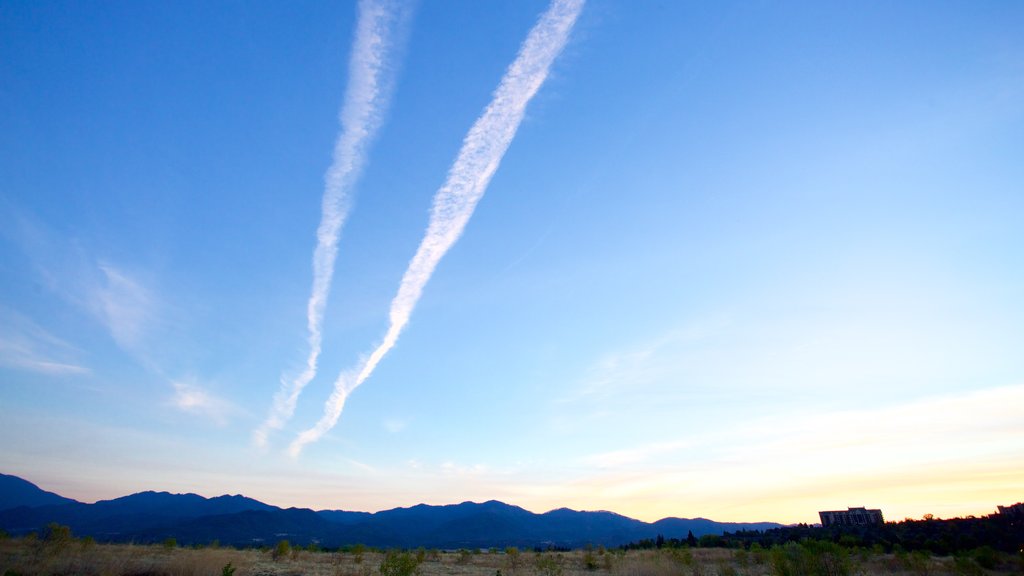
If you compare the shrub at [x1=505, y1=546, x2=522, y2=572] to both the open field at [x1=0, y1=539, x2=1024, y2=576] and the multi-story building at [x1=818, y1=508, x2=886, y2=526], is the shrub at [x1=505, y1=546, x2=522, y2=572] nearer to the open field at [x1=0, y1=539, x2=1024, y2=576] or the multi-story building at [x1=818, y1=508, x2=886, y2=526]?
the open field at [x1=0, y1=539, x2=1024, y2=576]

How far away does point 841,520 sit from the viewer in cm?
10775

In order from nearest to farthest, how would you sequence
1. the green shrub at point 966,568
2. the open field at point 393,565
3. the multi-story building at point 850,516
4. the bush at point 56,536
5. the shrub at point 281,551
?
the open field at point 393,565 → the bush at point 56,536 → the green shrub at point 966,568 → the shrub at point 281,551 → the multi-story building at point 850,516

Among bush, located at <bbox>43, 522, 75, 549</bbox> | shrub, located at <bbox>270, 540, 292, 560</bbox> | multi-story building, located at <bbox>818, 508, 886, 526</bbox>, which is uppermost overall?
multi-story building, located at <bbox>818, 508, 886, 526</bbox>

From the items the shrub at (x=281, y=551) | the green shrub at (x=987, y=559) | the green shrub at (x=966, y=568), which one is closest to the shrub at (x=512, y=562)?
the shrub at (x=281, y=551)

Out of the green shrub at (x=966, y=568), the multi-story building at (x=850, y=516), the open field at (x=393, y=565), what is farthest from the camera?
the multi-story building at (x=850, y=516)

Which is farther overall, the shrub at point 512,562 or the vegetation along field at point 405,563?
the shrub at point 512,562

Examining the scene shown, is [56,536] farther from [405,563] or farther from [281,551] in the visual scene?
[405,563]

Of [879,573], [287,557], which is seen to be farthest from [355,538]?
[879,573]

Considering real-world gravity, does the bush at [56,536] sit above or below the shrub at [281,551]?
above

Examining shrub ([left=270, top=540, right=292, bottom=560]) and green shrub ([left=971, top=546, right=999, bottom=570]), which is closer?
green shrub ([left=971, top=546, right=999, bottom=570])

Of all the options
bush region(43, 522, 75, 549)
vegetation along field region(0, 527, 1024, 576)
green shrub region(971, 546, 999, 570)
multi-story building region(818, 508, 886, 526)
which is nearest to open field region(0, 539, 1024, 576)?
vegetation along field region(0, 527, 1024, 576)

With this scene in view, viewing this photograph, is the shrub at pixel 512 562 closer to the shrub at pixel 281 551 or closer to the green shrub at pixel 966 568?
the shrub at pixel 281 551

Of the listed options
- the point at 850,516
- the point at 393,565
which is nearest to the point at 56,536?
the point at 393,565

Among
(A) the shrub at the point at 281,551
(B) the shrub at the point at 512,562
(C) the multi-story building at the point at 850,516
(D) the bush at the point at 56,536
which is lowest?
(B) the shrub at the point at 512,562
